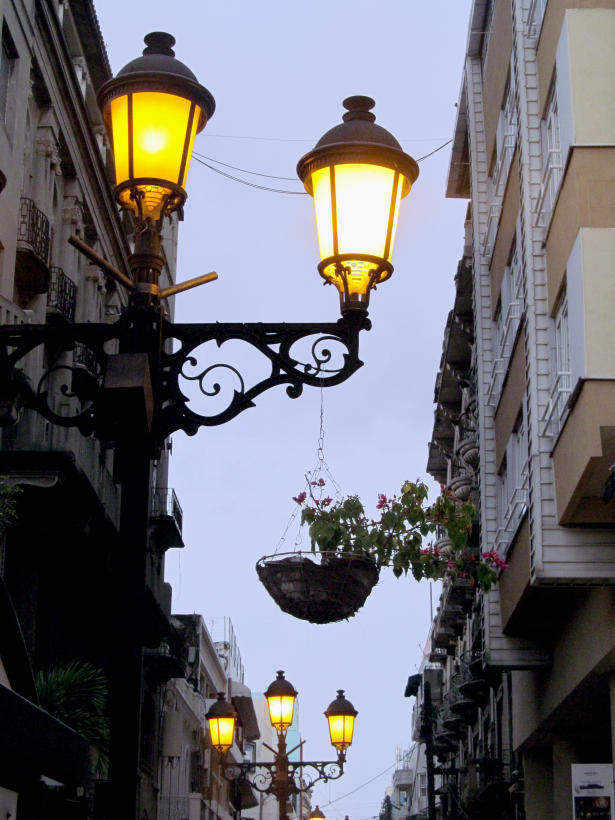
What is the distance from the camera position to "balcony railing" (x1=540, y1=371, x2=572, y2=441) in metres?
15.6

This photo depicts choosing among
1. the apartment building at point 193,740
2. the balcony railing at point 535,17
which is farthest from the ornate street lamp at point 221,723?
the apartment building at point 193,740

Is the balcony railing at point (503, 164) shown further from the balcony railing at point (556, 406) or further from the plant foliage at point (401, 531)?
the plant foliage at point (401, 531)

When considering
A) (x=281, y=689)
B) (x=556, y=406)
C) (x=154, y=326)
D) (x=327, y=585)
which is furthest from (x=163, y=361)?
(x=281, y=689)

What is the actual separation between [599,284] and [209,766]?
144 feet

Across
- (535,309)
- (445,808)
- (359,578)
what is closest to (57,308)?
(535,309)

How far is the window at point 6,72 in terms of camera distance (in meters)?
20.4

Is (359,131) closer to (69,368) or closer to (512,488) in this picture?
(69,368)

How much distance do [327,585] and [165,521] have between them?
966 inches

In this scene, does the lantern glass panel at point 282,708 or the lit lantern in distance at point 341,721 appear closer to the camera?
the lantern glass panel at point 282,708

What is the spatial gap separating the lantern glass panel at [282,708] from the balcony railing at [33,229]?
7852 millimetres

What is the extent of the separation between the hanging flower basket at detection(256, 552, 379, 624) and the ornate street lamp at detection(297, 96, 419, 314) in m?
4.19

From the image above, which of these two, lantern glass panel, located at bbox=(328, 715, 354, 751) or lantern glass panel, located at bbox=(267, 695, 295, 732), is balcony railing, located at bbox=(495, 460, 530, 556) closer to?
lantern glass panel, located at bbox=(328, 715, 354, 751)

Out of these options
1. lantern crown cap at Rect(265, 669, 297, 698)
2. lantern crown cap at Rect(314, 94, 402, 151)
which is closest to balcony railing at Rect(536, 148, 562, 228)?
lantern crown cap at Rect(265, 669, 297, 698)

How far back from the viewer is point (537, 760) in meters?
24.5
